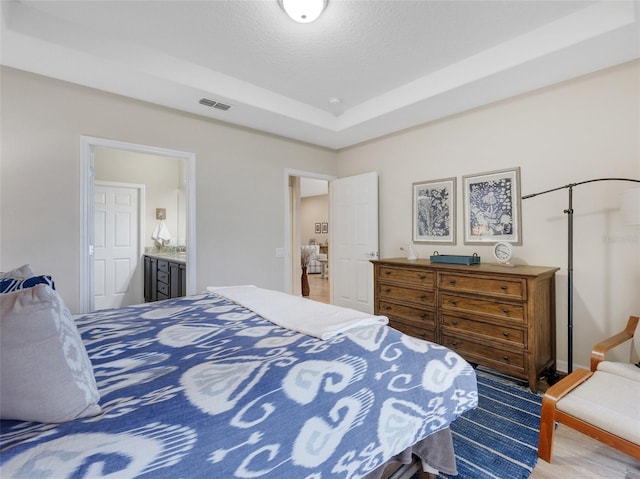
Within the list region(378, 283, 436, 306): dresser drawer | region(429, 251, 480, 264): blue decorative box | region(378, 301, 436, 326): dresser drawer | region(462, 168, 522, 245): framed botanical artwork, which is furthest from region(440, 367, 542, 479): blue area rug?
region(462, 168, 522, 245): framed botanical artwork

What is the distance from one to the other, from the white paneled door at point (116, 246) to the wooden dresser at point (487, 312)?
169 inches

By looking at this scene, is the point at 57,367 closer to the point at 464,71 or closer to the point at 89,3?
the point at 89,3

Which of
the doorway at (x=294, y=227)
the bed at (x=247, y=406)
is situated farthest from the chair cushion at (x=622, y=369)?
the doorway at (x=294, y=227)

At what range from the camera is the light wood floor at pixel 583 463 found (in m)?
1.60

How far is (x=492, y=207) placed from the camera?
10.4ft

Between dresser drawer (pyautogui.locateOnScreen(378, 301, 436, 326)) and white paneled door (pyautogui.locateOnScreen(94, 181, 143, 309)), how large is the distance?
4.07m

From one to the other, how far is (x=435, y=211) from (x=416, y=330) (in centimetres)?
141

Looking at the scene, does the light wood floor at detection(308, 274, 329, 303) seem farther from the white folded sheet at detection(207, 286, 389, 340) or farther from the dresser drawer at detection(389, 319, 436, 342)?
the white folded sheet at detection(207, 286, 389, 340)

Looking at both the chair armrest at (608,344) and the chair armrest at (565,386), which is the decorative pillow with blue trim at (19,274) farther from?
the chair armrest at (608,344)

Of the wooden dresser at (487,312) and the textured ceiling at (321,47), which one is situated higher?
the textured ceiling at (321,47)

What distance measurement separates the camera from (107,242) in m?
4.77

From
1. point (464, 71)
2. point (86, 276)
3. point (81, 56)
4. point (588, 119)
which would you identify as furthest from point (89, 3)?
point (588, 119)

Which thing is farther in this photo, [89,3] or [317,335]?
[89,3]

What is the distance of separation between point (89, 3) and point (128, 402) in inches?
99.4
